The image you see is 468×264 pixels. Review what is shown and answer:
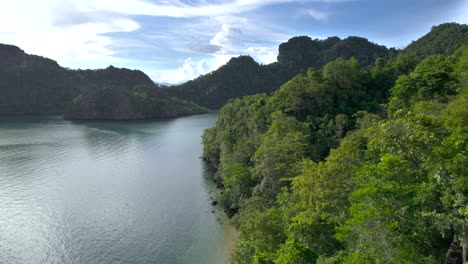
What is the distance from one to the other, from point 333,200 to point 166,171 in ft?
137

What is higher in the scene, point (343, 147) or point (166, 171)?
point (343, 147)

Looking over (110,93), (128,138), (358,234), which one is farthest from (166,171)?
(110,93)

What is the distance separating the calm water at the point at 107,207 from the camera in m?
29.4

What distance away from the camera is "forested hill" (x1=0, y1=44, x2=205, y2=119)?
150125 mm

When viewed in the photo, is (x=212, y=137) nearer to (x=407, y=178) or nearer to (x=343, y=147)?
(x=343, y=147)

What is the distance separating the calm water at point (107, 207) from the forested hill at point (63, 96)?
77396mm

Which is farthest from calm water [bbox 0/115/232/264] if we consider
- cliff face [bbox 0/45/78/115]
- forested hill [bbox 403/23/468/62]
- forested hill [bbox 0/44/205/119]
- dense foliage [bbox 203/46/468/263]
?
cliff face [bbox 0/45/78/115]

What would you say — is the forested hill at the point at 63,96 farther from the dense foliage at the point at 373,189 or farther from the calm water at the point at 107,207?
the dense foliage at the point at 373,189

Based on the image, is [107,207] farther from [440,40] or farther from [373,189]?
[440,40]

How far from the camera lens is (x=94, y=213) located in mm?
37500

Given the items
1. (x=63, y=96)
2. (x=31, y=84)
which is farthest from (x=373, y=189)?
(x=31, y=84)

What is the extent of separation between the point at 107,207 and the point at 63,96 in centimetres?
15895

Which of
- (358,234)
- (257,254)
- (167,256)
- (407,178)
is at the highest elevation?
(407,178)

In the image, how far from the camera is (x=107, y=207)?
129 feet
